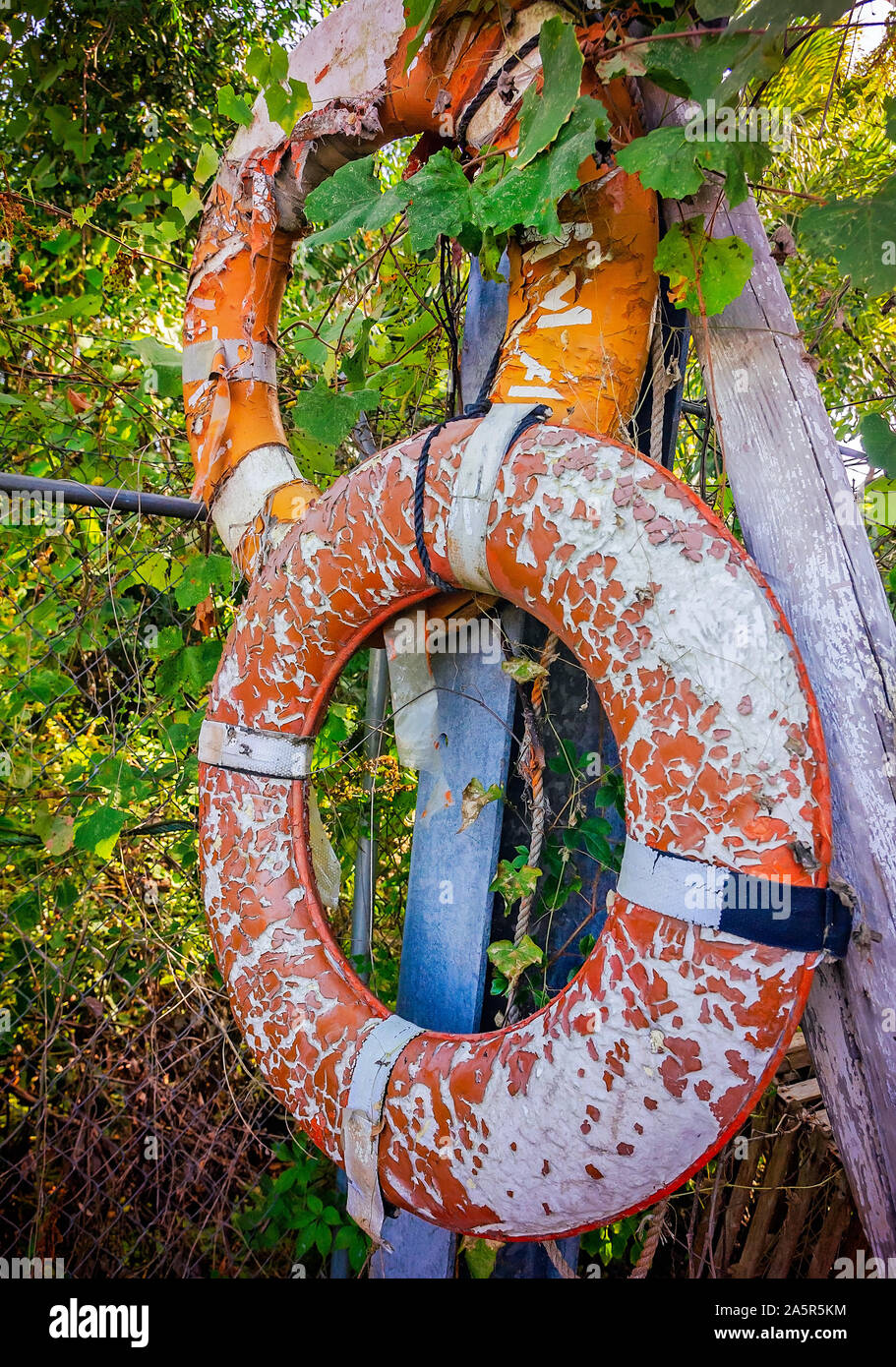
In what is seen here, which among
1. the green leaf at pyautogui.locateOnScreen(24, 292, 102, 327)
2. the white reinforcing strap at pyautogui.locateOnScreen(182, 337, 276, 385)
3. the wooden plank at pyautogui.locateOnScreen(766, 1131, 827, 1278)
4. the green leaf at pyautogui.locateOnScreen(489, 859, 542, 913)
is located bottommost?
the wooden plank at pyautogui.locateOnScreen(766, 1131, 827, 1278)

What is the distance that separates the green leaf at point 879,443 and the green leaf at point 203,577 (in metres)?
1.21

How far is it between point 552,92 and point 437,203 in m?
0.19

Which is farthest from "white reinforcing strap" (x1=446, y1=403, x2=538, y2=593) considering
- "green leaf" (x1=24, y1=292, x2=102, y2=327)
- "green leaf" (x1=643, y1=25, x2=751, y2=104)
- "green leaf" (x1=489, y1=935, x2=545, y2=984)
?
"green leaf" (x1=24, y1=292, x2=102, y2=327)

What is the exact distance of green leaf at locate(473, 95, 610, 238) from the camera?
1.00 m

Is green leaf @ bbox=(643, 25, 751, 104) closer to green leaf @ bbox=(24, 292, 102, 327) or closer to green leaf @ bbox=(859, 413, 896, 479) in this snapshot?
green leaf @ bbox=(859, 413, 896, 479)

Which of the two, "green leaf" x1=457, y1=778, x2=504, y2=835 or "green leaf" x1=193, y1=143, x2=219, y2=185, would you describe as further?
"green leaf" x1=193, y1=143, x2=219, y2=185

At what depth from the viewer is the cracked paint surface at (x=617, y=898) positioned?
35.4 inches

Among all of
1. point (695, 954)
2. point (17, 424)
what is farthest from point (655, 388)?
point (17, 424)

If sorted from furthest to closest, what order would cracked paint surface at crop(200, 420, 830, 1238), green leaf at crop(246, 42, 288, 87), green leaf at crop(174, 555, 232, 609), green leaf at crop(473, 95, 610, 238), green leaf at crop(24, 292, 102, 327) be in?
green leaf at crop(24, 292, 102, 327) → green leaf at crop(174, 555, 232, 609) → green leaf at crop(246, 42, 288, 87) → green leaf at crop(473, 95, 610, 238) → cracked paint surface at crop(200, 420, 830, 1238)

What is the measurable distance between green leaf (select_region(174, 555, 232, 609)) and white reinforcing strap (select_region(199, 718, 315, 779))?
1.48 ft

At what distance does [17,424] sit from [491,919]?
1832mm

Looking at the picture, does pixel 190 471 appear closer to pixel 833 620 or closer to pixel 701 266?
pixel 701 266

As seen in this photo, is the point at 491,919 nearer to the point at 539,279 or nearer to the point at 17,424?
the point at 539,279

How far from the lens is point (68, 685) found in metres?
2.08
